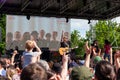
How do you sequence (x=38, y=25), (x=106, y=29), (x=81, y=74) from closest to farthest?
(x=81, y=74) → (x=38, y=25) → (x=106, y=29)

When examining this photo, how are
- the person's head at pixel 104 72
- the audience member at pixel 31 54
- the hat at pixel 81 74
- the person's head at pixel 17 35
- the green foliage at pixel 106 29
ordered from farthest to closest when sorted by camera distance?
the green foliage at pixel 106 29, the person's head at pixel 17 35, the audience member at pixel 31 54, the hat at pixel 81 74, the person's head at pixel 104 72

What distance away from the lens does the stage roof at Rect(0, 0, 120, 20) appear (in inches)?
592

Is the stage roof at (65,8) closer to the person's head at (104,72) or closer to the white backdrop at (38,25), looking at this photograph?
the white backdrop at (38,25)

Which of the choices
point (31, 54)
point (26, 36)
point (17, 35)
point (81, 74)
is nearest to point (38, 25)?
point (26, 36)

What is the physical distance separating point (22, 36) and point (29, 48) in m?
11.3

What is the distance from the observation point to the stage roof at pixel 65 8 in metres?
15.0

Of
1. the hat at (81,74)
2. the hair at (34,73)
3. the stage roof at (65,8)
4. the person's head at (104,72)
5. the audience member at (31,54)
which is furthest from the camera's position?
the stage roof at (65,8)

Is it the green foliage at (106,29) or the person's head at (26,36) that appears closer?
the person's head at (26,36)

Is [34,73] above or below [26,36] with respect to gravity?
above

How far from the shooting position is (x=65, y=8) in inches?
613

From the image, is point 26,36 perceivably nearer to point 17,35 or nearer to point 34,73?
point 17,35

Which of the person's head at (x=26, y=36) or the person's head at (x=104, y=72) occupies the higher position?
the person's head at (x=104, y=72)

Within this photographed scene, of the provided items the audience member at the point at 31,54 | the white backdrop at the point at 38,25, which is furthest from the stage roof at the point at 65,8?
the audience member at the point at 31,54

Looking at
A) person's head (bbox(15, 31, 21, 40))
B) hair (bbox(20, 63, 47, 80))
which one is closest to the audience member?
hair (bbox(20, 63, 47, 80))
